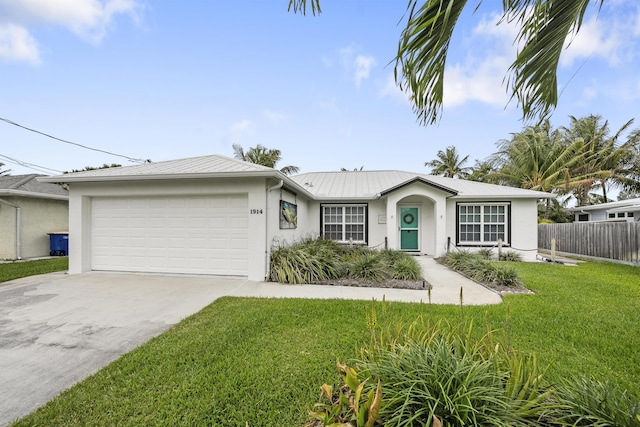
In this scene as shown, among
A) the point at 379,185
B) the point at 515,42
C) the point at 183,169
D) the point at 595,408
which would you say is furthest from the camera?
the point at 379,185

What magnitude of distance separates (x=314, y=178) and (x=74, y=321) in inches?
484

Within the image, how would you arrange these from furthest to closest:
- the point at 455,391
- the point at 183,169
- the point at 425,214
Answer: the point at 425,214
the point at 183,169
the point at 455,391

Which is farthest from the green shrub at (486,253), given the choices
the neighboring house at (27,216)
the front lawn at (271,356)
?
the neighboring house at (27,216)

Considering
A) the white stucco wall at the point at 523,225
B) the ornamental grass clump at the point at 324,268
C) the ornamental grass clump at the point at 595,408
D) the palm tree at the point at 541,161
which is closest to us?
the ornamental grass clump at the point at 595,408

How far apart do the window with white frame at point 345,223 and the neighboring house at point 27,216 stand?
41.2 ft

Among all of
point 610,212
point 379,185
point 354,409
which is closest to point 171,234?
point 354,409

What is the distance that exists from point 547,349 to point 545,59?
11.4 feet

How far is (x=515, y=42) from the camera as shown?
108 inches

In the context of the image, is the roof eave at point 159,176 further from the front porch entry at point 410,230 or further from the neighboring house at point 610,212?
the neighboring house at point 610,212

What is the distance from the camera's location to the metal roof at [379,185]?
11750mm

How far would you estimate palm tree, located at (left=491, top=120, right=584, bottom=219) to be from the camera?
19719 mm

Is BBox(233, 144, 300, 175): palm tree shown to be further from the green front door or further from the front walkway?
the front walkway

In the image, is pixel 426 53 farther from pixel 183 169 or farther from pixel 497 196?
pixel 497 196

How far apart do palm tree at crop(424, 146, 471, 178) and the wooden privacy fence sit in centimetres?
1457
